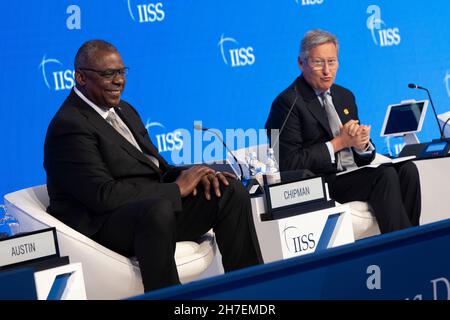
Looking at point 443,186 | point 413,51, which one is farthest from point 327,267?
point 413,51

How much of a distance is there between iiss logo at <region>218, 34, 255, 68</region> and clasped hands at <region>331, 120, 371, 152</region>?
2.10 meters

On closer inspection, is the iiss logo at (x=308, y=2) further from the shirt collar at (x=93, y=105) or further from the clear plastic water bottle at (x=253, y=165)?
the shirt collar at (x=93, y=105)

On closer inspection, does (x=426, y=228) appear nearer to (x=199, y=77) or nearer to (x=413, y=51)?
(x=199, y=77)

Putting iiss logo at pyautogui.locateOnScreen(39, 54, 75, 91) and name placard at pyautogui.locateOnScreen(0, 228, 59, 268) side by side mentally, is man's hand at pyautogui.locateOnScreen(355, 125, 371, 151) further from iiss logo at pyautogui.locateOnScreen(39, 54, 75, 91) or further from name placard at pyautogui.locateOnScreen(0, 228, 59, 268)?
iiss logo at pyautogui.locateOnScreen(39, 54, 75, 91)

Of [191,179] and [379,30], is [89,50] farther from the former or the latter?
[379,30]

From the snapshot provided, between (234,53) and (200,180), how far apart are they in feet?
9.50

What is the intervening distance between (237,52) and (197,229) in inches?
116

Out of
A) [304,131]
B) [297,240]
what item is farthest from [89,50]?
[304,131]

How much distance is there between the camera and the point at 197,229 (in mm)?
3322

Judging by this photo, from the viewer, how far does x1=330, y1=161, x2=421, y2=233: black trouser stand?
3.87m

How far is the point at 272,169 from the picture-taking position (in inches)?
146

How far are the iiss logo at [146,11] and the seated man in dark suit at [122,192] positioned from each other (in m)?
2.38

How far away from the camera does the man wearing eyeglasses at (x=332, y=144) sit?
3922mm

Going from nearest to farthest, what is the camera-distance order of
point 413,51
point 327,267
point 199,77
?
1. point 327,267
2. point 199,77
3. point 413,51
